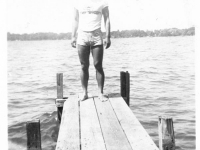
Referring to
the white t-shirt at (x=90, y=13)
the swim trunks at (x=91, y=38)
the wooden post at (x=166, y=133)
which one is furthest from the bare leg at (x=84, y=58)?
the wooden post at (x=166, y=133)

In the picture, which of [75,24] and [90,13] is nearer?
[90,13]

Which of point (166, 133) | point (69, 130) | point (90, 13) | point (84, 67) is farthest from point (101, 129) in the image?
point (90, 13)

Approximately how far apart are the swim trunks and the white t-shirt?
78 millimetres

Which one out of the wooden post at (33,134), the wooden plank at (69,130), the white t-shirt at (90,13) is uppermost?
the white t-shirt at (90,13)

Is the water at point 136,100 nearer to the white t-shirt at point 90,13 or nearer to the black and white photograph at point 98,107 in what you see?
the black and white photograph at point 98,107

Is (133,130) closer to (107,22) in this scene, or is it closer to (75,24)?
(107,22)

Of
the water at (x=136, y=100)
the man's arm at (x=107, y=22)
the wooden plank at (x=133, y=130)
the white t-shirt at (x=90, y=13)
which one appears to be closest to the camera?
the wooden plank at (x=133, y=130)

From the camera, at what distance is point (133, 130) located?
426 centimetres

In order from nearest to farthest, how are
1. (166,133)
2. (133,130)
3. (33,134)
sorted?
(166,133)
(33,134)
(133,130)

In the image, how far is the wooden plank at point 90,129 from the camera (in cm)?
381

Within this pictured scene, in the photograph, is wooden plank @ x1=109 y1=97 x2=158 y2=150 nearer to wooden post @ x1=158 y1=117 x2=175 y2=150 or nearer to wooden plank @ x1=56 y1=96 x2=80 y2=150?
wooden post @ x1=158 y1=117 x2=175 y2=150

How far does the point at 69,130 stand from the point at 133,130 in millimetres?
966

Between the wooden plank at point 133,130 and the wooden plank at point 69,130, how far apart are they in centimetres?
72

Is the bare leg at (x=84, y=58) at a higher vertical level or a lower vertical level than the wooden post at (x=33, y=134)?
higher
